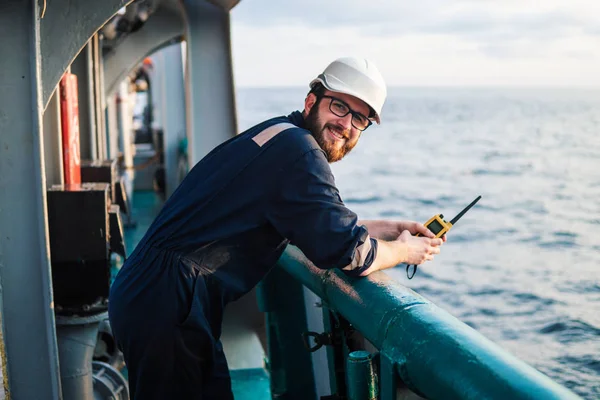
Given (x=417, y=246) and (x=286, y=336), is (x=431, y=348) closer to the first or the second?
(x=417, y=246)

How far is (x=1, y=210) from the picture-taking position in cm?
330

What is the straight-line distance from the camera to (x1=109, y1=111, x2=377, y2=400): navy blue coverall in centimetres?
265

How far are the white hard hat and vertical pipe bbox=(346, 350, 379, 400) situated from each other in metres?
0.91

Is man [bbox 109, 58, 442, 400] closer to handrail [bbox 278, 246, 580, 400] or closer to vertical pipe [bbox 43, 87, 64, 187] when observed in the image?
handrail [bbox 278, 246, 580, 400]

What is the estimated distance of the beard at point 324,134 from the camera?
2.88m

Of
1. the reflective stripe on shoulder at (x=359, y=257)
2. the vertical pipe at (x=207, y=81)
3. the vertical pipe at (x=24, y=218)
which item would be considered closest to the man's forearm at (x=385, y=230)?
the reflective stripe on shoulder at (x=359, y=257)

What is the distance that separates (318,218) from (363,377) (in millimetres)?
534

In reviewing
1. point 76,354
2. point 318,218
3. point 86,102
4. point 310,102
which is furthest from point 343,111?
point 86,102

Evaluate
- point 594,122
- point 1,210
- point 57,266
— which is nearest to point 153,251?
point 1,210

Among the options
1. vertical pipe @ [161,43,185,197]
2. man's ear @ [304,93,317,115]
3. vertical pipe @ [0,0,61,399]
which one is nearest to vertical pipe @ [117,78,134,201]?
vertical pipe @ [161,43,185,197]

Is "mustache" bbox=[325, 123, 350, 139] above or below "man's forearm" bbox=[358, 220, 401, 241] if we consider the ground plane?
above

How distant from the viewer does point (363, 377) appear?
2.49 m

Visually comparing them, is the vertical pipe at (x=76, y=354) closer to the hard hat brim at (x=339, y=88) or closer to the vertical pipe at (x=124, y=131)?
the hard hat brim at (x=339, y=88)

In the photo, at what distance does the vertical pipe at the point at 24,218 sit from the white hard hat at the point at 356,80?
1.30 metres
